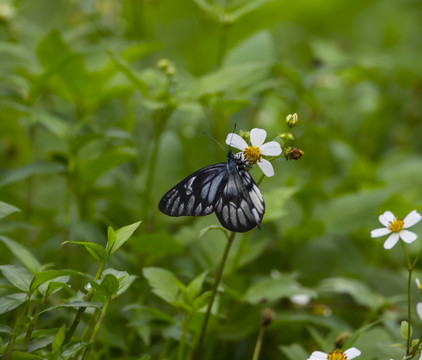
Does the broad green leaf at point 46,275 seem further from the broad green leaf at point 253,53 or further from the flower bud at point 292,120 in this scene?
the broad green leaf at point 253,53

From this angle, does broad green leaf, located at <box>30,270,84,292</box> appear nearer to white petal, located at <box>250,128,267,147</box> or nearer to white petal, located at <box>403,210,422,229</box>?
white petal, located at <box>250,128,267,147</box>

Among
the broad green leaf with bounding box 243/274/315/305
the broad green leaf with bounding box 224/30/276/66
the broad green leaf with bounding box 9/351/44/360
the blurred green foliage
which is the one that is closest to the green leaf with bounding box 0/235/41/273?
the blurred green foliage

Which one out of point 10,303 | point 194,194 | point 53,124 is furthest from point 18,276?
point 53,124

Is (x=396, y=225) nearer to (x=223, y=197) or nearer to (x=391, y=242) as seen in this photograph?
(x=391, y=242)

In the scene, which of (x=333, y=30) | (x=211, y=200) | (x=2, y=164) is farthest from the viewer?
(x=333, y=30)

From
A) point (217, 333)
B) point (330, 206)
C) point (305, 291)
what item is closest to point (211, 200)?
point (305, 291)

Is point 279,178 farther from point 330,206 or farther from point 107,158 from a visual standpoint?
point 107,158
